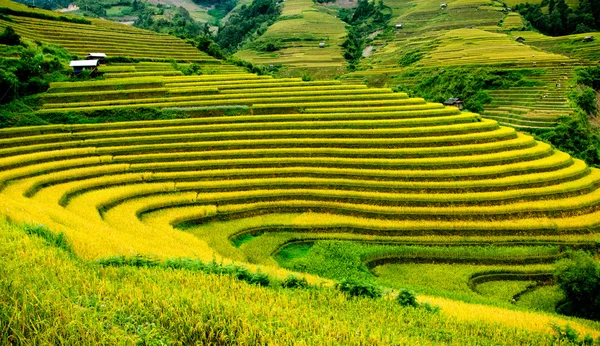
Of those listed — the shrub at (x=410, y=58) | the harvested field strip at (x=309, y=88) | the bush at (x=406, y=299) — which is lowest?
the bush at (x=406, y=299)

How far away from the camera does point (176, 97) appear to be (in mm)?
26094

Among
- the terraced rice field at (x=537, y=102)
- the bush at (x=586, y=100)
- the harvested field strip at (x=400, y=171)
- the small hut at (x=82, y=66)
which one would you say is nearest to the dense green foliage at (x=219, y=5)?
the terraced rice field at (x=537, y=102)

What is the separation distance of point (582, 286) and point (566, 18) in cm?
7347

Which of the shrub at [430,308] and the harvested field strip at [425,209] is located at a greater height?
the shrub at [430,308]

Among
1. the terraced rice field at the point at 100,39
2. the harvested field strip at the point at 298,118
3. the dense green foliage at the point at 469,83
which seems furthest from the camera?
the dense green foliage at the point at 469,83

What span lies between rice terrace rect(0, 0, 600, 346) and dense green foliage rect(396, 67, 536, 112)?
559cm

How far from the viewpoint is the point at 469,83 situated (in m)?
44.8

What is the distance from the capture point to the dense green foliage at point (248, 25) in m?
83.5

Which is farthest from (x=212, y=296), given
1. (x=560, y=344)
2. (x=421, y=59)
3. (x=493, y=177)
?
(x=421, y=59)

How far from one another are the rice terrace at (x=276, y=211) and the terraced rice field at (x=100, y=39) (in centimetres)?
60

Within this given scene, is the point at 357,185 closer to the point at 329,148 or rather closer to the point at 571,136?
the point at 329,148

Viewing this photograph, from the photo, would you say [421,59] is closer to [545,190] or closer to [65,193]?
[545,190]

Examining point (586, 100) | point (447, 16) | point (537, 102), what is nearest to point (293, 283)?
point (537, 102)

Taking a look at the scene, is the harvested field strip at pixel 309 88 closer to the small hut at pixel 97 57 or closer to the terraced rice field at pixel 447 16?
the small hut at pixel 97 57
